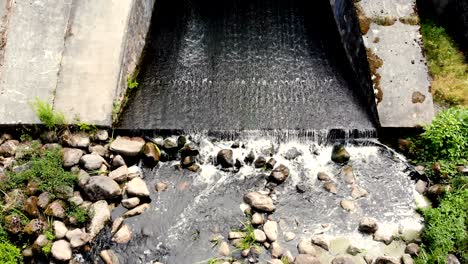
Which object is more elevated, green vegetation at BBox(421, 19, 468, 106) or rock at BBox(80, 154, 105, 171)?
green vegetation at BBox(421, 19, 468, 106)

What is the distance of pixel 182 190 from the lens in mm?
6688

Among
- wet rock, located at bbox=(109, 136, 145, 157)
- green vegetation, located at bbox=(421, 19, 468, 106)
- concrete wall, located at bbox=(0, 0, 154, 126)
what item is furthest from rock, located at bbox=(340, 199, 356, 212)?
concrete wall, located at bbox=(0, 0, 154, 126)

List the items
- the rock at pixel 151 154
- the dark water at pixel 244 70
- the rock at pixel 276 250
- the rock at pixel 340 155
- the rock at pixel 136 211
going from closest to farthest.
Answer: the rock at pixel 276 250 < the rock at pixel 136 211 < the rock at pixel 151 154 < the rock at pixel 340 155 < the dark water at pixel 244 70

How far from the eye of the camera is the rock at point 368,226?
6215 millimetres

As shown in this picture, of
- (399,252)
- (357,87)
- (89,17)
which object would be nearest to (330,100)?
(357,87)

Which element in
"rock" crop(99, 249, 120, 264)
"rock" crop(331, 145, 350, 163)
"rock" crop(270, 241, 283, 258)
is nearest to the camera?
"rock" crop(99, 249, 120, 264)

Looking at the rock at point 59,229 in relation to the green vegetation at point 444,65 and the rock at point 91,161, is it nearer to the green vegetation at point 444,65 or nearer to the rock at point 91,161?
the rock at point 91,161

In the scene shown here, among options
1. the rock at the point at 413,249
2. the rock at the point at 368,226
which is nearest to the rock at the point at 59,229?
the rock at the point at 368,226

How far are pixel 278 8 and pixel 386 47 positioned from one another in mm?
2469

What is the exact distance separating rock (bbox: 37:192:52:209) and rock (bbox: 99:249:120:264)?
97cm

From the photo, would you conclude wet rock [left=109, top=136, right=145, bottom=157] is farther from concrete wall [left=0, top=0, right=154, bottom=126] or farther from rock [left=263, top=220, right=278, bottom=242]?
rock [left=263, top=220, right=278, bottom=242]

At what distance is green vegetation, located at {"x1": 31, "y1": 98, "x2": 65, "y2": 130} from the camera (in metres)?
6.71

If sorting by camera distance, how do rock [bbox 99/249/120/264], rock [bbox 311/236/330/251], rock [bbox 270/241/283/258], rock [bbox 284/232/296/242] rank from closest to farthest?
rock [bbox 99/249/120/264] → rock [bbox 270/241/283/258] → rock [bbox 311/236/330/251] → rock [bbox 284/232/296/242]

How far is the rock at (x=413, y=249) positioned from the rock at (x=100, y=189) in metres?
3.78
